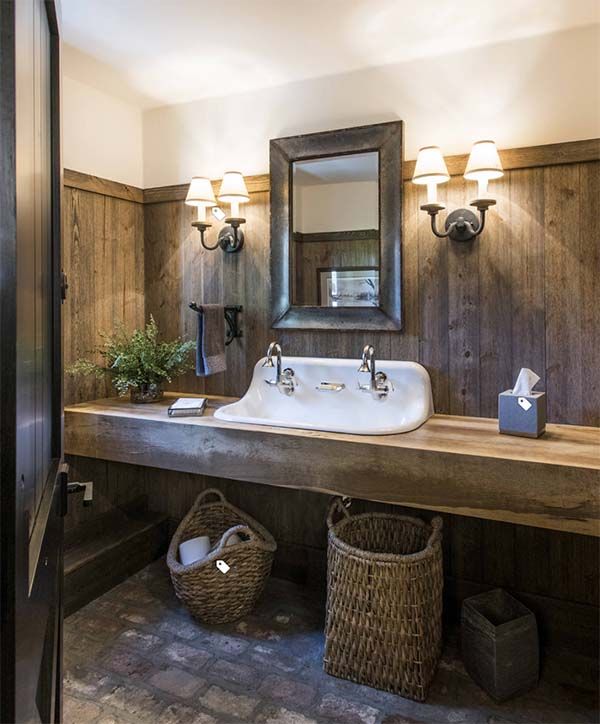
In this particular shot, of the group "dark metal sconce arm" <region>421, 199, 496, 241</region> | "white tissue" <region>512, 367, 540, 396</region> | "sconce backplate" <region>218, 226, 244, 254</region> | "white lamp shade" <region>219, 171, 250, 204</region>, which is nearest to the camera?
"white tissue" <region>512, 367, 540, 396</region>

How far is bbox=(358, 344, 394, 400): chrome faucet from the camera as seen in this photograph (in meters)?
2.03

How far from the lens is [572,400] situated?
6.25ft

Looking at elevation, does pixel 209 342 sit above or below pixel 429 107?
below

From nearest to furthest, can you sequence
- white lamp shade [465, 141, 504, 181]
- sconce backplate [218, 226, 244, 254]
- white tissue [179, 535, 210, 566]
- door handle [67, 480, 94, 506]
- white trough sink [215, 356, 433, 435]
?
door handle [67, 480, 94, 506]
white lamp shade [465, 141, 504, 181]
white trough sink [215, 356, 433, 435]
white tissue [179, 535, 210, 566]
sconce backplate [218, 226, 244, 254]

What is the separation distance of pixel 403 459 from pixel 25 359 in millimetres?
1252

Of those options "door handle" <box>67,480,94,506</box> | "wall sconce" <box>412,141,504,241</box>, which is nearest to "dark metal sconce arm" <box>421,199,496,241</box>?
"wall sconce" <box>412,141,504,241</box>

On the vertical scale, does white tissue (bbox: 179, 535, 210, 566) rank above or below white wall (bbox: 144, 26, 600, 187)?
below

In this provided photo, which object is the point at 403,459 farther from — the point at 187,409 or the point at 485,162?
the point at 485,162

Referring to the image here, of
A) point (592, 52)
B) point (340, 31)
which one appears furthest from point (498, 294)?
point (340, 31)

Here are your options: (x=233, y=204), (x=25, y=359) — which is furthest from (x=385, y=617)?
(x=233, y=204)

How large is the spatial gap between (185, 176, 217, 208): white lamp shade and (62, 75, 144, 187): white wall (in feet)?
1.49

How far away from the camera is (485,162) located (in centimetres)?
187

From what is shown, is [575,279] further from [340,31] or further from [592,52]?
[340,31]

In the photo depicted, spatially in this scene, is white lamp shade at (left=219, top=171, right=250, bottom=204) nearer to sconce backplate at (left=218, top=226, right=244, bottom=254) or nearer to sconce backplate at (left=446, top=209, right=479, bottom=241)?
sconce backplate at (left=218, top=226, right=244, bottom=254)
